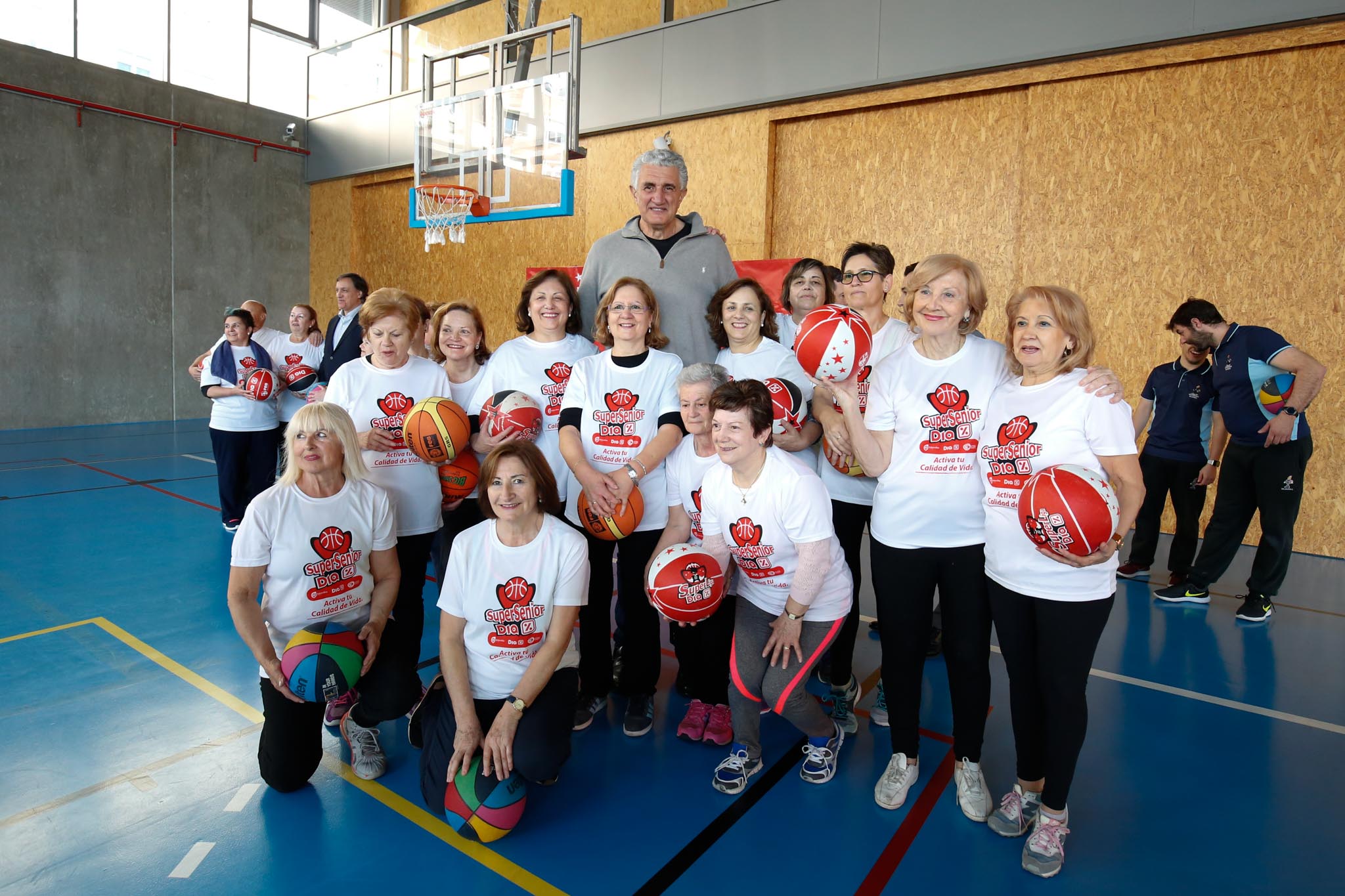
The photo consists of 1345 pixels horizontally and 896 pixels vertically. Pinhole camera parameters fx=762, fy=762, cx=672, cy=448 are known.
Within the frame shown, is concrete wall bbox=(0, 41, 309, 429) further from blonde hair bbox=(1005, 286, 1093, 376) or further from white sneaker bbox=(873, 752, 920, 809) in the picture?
blonde hair bbox=(1005, 286, 1093, 376)

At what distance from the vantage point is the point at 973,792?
2.66 m

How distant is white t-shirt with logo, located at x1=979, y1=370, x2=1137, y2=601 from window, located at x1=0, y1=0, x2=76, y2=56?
14597mm

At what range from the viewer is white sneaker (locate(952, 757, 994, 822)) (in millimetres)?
2643

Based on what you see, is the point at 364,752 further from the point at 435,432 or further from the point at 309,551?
the point at 435,432

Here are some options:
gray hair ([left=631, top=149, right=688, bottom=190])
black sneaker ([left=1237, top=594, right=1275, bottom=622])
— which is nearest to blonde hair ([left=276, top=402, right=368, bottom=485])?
gray hair ([left=631, top=149, right=688, bottom=190])

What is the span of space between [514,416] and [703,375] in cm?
85

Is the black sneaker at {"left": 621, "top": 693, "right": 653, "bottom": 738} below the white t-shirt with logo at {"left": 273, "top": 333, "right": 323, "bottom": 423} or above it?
below

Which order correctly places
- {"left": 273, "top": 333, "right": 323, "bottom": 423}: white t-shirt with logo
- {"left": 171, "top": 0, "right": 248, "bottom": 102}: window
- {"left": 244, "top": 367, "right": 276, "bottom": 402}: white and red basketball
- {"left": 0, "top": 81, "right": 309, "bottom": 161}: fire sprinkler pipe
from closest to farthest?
{"left": 244, "top": 367, "right": 276, "bottom": 402}: white and red basketball < {"left": 273, "top": 333, "right": 323, "bottom": 423}: white t-shirt with logo < {"left": 0, "top": 81, "right": 309, "bottom": 161}: fire sprinkler pipe < {"left": 171, "top": 0, "right": 248, "bottom": 102}: window

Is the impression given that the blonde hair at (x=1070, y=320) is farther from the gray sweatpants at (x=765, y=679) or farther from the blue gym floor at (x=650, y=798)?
the blue gym floor at (x=650, y=798)

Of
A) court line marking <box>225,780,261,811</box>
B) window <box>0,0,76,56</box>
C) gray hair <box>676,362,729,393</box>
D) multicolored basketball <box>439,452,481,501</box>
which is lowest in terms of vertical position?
court line marking <box>225,780,261,811</box>

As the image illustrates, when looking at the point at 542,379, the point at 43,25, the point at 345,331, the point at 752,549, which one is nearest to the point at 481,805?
the point at 752,549

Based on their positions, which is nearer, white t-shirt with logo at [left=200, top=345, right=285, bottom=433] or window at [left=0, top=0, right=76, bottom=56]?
white t-shirt with logo at [left=200, top=345, right=285, bottom=433]

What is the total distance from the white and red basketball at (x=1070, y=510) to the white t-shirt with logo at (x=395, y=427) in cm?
238

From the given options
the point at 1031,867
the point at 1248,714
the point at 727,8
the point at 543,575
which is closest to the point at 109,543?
the point at 543,575
